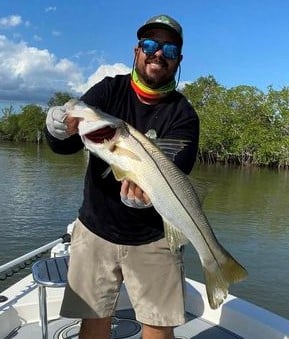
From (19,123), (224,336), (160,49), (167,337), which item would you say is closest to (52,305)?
(224,336)

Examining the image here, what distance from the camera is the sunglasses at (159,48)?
2930 mm

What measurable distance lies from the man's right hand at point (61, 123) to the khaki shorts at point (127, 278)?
76 cm

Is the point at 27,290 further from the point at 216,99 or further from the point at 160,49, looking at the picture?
the point at 216,99

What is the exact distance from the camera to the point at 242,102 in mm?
61719

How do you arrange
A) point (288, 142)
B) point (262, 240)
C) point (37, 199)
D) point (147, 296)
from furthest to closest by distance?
point (288, 142)
point (37, 199)
point (262, 240)
point (147, 296)

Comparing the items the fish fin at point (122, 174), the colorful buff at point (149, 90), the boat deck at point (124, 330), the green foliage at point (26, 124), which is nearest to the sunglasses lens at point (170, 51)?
the colorful buff at point (149, 90)

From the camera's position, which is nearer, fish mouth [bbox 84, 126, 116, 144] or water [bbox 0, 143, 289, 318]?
fish mouth [bbox 84, 126, 116, 144]

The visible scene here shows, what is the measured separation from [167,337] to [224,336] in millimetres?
1541

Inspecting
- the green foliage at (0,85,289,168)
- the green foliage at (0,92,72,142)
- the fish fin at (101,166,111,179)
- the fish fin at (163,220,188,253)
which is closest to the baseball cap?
the fish fin at (101,166,111,179)

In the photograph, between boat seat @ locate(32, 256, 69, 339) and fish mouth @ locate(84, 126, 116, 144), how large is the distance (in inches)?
53.4

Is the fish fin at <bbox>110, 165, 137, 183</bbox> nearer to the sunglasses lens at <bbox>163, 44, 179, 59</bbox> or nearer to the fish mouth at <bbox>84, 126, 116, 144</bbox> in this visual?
the fish mouth at <bbox>84, 126, 116, 144</bbox>

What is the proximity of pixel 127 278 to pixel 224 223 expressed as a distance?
15937mm

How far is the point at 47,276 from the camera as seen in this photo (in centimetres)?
359

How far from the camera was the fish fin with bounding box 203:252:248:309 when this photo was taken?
2734mm
